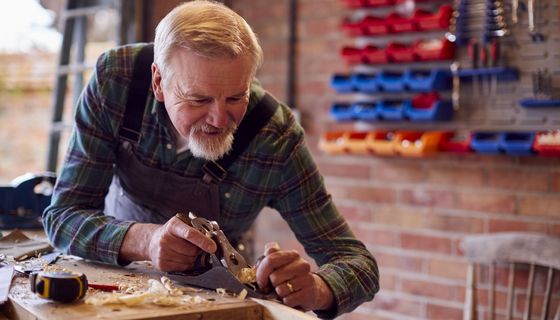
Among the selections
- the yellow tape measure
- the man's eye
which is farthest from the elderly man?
the yellow tape measure

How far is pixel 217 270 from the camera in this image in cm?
146

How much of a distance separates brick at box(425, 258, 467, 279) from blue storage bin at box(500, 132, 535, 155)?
1.70 ft

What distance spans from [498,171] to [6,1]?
2.66 meters

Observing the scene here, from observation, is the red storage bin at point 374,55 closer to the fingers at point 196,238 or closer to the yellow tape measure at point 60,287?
the fingers at point 196,238

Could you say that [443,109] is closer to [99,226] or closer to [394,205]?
[394,205]

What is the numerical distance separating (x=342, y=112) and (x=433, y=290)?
2.65ft

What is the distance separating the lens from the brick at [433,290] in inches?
114

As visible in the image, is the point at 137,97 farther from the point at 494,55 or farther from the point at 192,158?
the point at 494,55

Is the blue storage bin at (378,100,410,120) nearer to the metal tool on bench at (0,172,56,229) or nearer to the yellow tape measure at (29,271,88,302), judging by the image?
the metal tool on bench at (0,172,56,229)

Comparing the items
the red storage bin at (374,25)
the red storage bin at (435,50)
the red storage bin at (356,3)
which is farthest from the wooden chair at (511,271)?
the red storage bin at (356,3)

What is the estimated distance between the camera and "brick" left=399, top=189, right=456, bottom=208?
115 inches

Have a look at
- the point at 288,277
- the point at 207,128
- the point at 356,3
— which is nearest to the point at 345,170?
the point at 356,3

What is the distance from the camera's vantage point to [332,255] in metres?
1.86

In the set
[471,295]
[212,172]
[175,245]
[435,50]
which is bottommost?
[471,295]
